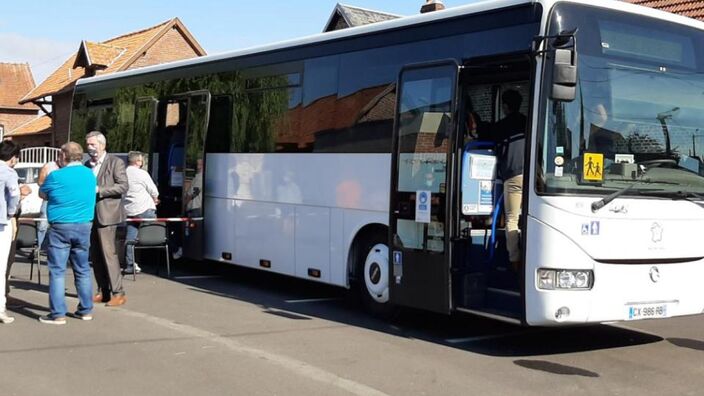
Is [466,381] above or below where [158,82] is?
below

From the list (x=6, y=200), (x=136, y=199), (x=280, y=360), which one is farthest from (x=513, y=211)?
(x=136, y=199)

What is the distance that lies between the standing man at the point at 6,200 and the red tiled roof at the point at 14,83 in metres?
52.8

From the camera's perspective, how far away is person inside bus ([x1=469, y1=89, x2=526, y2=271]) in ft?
25.4

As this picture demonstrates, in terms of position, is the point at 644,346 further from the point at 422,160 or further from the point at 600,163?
the point at 422,160

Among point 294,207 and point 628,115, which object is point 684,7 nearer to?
point 294,207

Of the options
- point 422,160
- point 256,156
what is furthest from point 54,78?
point 422,160

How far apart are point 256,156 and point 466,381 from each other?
5677mm

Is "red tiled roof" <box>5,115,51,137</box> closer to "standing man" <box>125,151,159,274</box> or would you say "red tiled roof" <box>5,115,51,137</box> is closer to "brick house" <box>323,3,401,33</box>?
"brick house" <box>323,3,401,33</box>

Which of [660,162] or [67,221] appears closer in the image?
[660,162]

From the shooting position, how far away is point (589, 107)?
23.9ft

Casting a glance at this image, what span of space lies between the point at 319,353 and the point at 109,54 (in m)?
34.3

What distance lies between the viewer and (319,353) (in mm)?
7547

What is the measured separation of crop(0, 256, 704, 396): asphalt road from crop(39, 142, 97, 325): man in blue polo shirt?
43cm

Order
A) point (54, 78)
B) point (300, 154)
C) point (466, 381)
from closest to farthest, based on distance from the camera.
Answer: point (466, 381), point (300, 154), point (54, 78)
